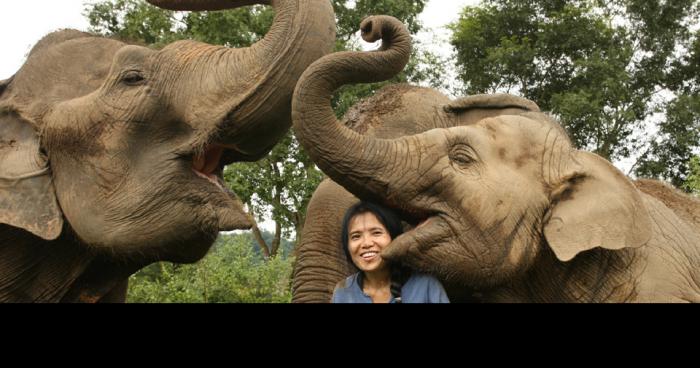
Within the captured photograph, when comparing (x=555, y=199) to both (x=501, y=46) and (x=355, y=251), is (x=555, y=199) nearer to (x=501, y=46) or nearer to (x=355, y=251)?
(x=355, y=251)

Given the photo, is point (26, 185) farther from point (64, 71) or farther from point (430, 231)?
point (430, 231)

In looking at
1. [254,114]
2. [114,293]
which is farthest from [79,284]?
[254,114]

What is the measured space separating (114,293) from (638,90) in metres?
17.9

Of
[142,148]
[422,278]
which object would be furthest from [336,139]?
[142,148]

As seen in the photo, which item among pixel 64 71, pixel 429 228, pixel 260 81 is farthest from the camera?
pixel 64 71

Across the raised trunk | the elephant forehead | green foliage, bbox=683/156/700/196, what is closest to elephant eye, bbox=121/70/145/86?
the elephant forehead

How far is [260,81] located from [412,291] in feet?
4.26

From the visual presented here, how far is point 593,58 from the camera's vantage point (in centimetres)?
1972

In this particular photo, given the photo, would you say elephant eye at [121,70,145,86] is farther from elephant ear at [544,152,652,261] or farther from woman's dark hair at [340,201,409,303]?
elephant ear at [544,152,652,261]

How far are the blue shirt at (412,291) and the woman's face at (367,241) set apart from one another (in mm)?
101

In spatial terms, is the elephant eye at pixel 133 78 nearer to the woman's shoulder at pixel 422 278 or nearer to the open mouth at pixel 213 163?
the open mouth at pixel 213 163

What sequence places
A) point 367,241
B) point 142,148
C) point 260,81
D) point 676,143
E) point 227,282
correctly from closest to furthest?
point 367,241, point 260,81, point 142,148, point 227,282, point 676,143
